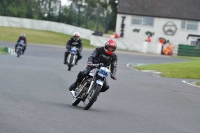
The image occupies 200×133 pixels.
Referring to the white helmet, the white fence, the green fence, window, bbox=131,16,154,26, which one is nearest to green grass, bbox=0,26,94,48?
the white fence

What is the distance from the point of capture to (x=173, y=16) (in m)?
70.4

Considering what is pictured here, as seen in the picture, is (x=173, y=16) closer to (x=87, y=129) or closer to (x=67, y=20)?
(x=67, y=20)

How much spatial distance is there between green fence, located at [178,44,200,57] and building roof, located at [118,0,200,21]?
11.3 metres

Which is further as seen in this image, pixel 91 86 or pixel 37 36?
pixel 37 36

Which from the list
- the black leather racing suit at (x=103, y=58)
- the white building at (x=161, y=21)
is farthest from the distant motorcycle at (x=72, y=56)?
the white building at (x=161, y=21)

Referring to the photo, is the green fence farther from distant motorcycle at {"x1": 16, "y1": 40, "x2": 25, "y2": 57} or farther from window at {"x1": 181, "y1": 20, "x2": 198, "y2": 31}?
distant motorcycle at {"x1": 16, "y1": 40, "x2": 25, "y2": 57}

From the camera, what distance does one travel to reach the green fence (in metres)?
58.8

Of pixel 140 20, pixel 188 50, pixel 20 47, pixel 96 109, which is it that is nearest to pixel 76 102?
pixel 96 109

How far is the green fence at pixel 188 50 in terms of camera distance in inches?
2313

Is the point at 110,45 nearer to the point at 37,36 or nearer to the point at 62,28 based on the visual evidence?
the point at 37,36

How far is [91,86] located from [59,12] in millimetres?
59754

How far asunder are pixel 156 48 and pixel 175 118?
4779cm

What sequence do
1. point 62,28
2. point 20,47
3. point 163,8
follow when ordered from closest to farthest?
point 20,47
point 62,28
point 163,8

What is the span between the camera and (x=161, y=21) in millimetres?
70562
